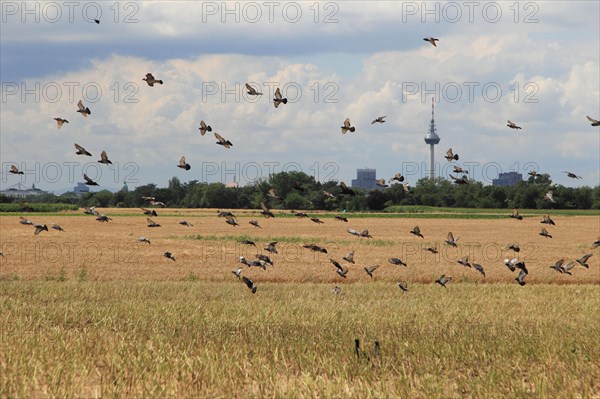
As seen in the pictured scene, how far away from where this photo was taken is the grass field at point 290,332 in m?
11.4

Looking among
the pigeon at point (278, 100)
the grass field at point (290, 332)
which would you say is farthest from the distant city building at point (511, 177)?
the pigeon at point (278, 100)

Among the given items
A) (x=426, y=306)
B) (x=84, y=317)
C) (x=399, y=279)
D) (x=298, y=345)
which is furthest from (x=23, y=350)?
(x=399, y=279)

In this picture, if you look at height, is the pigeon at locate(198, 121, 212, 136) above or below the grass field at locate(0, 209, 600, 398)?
above

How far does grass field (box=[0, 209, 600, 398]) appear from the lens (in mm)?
11352

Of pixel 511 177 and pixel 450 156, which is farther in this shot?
pixel 511 177

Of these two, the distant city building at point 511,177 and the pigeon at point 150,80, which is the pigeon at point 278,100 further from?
the distant city building at point 511,177

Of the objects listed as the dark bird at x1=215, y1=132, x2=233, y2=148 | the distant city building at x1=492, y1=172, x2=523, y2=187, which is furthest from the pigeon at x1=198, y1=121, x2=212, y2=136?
the distant city building at x1=492, y1=172, x2=523, y2=187

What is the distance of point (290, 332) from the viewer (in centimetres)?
1694

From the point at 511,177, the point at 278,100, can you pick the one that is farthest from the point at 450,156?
the point at 511,177

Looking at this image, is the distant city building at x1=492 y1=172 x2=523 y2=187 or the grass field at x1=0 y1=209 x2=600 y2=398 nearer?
the grass field at x1=0 y1=209 x2=600 y2=398

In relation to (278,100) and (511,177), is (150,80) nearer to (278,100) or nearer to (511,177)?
(278,100)

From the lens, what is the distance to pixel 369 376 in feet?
40.3

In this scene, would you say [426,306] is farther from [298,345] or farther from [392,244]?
[392,244]

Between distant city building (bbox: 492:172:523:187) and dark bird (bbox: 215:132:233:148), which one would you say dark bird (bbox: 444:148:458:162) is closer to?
dark bird (bbox: 215:132:233:148)
